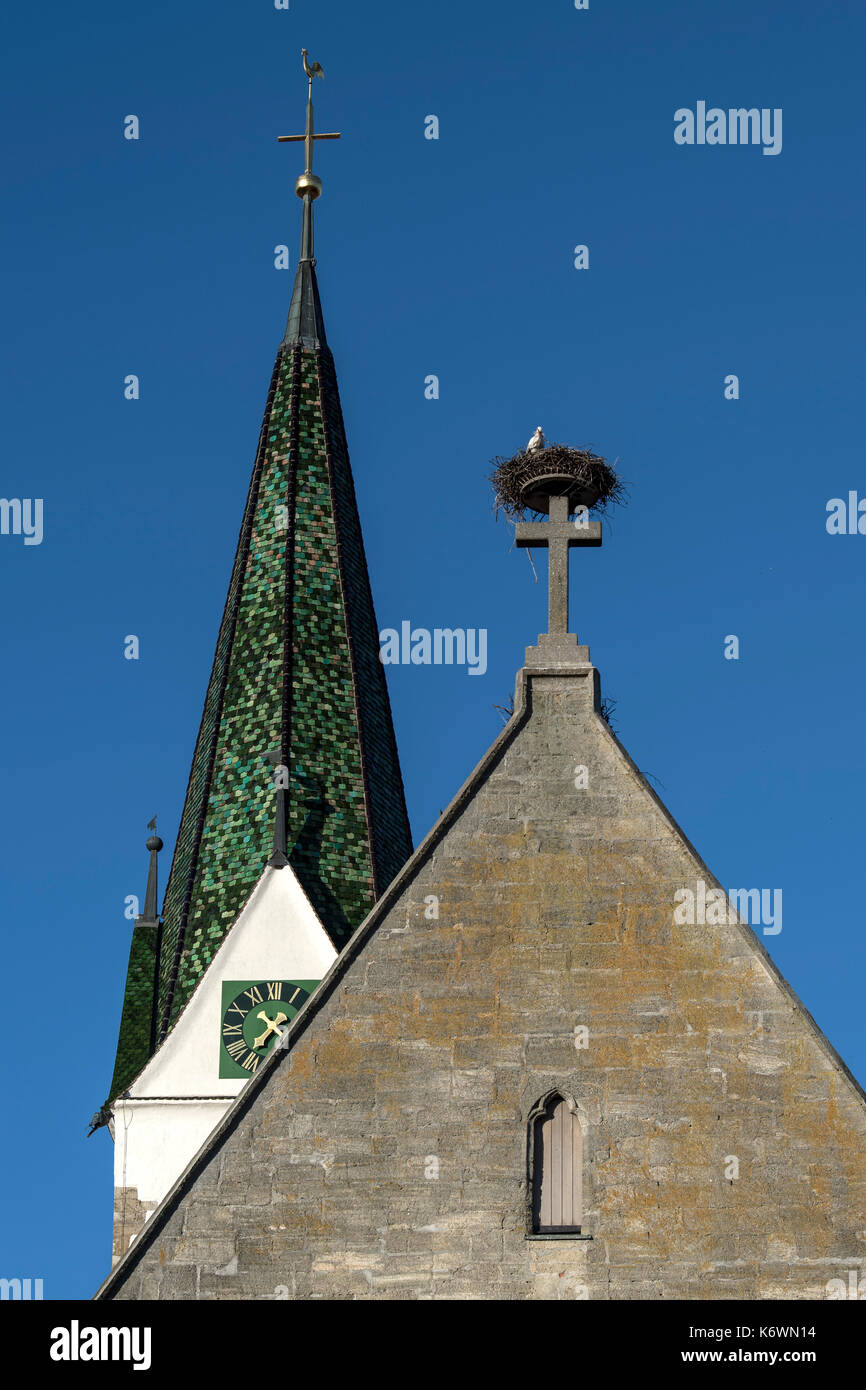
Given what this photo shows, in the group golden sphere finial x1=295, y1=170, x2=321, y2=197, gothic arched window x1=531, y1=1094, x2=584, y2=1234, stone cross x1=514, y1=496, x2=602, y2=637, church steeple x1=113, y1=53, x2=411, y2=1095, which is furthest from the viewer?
golden sphere finial x1=295, y1=170, x2=321, y2=197

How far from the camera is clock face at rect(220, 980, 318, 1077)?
118ft

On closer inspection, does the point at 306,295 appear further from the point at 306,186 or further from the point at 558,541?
the point at 558,541

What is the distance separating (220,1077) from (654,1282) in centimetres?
1433

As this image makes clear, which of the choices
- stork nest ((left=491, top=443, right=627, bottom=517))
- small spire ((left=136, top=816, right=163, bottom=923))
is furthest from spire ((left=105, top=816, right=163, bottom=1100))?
stork nest ((left=491, top=443, right=627, bottom=517))

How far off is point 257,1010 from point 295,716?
447cm

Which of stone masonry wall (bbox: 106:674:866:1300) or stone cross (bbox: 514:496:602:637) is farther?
stone cross (bbox: 514:496:602:637)

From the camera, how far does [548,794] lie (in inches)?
943

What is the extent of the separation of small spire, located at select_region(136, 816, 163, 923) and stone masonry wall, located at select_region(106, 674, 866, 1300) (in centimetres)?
1736

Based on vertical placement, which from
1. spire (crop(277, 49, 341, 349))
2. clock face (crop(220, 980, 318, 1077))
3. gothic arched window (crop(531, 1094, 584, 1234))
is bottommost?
gothic arched window (crop(531, 1094, 584, 1234))

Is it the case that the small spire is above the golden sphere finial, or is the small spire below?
below

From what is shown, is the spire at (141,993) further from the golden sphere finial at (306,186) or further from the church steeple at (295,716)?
the golden sphere finial at (306,186)

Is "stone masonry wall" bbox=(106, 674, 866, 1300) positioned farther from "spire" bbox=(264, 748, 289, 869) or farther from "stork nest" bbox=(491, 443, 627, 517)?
"spire" bbox=(264, 748, 289, 869)

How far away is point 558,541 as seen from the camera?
992 inches

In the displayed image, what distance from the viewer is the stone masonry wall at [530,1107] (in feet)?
72.4
